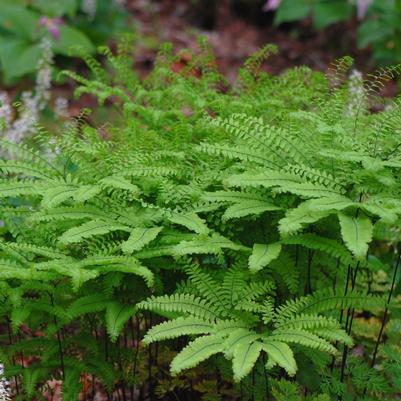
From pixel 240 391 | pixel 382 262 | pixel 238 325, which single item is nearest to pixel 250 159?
pixel 238 325

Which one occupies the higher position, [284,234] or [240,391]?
[284,234]

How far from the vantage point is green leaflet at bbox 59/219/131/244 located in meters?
2.28

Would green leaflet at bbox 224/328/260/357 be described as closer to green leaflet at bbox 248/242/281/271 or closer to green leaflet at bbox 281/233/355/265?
green leaflet at bbox 248/242/281/271

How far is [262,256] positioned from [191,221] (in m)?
0.30

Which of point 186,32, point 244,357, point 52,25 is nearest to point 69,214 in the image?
point 244,357

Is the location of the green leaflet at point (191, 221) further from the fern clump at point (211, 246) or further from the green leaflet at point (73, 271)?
the green leaflet at point (73, 271)

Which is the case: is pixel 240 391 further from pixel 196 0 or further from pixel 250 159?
pixel 196 0

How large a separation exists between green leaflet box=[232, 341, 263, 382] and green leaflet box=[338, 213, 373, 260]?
425 millimetres

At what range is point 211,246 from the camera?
2312 mm

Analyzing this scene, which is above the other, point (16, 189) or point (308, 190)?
point (308, 190)

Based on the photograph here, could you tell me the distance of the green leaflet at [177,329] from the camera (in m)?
2.13

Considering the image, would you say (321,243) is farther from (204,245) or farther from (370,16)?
(370,16)

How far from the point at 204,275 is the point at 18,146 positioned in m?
0.90

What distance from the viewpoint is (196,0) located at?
914 centimetres
